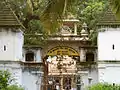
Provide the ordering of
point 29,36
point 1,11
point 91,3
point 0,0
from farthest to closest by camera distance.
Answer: point 91,3, point 29,36, point 1,11, point 0,0

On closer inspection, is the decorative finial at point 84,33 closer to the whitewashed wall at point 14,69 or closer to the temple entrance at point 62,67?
the temple entrance at point 62,67

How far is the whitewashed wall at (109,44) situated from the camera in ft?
65.9

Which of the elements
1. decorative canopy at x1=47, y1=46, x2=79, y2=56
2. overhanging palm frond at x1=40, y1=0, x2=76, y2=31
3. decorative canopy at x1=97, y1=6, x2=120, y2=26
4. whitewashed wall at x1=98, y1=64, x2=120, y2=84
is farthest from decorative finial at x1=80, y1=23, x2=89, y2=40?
overhanging palm frond at x1=40, y1=0, x2=76, y2=31

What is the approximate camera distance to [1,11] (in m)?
20.7

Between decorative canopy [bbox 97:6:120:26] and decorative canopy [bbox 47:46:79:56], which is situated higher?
decorative canopy [bbox 97:6:120:26]

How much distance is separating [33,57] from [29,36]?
1240mm

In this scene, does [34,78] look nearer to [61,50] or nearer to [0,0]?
[61,50]

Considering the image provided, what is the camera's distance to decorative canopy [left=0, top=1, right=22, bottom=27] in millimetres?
20008

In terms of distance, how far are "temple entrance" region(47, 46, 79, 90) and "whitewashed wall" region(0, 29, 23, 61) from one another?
1906mm

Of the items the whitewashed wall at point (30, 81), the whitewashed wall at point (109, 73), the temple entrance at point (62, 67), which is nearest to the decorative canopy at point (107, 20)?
the whitewashed wall at point (109, 73)

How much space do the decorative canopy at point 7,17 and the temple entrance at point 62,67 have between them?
2.40 metres

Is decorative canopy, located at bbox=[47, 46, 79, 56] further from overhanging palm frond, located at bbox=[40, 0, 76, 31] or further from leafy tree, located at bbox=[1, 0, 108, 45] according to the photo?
overhanging palm frond, located at bbox=[40, 0, 76, 31]

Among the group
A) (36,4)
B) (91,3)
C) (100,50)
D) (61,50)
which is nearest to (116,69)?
(100,50)

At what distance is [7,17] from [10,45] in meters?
1.25
